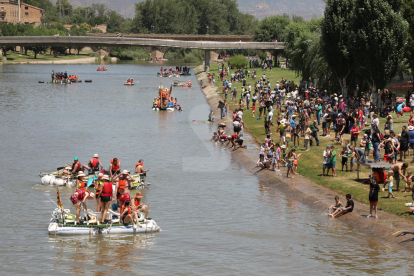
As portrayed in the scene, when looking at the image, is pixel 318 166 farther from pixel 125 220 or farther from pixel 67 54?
pixel 67 54

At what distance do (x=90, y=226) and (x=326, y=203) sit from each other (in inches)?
388

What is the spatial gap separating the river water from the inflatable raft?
0.85 ft

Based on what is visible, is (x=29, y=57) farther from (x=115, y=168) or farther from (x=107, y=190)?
(x=107, y=190)

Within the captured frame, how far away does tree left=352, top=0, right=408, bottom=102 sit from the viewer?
42.2 meters

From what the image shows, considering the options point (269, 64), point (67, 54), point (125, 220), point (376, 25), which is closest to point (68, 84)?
point (269, 64)

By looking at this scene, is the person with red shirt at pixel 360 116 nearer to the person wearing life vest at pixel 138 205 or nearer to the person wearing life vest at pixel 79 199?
the person wearing life vest at pixel 138 205

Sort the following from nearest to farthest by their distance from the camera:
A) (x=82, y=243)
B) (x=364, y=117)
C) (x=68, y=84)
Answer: (x=82, y=243), (x=364, y=117), (x=68, y=84)

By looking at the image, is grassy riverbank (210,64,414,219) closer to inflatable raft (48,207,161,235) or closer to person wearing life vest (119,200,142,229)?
inflatable raft (48,207,161,235)

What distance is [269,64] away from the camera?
332ft

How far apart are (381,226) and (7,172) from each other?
1928cm

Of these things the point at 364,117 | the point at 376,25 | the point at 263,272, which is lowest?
the point at 263,272

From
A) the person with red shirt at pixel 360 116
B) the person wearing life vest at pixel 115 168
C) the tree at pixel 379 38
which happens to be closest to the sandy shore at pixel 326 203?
the person with red shirt at pixel 360 116

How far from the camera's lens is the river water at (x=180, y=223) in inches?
769

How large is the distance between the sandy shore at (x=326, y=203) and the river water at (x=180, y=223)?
38 cm
